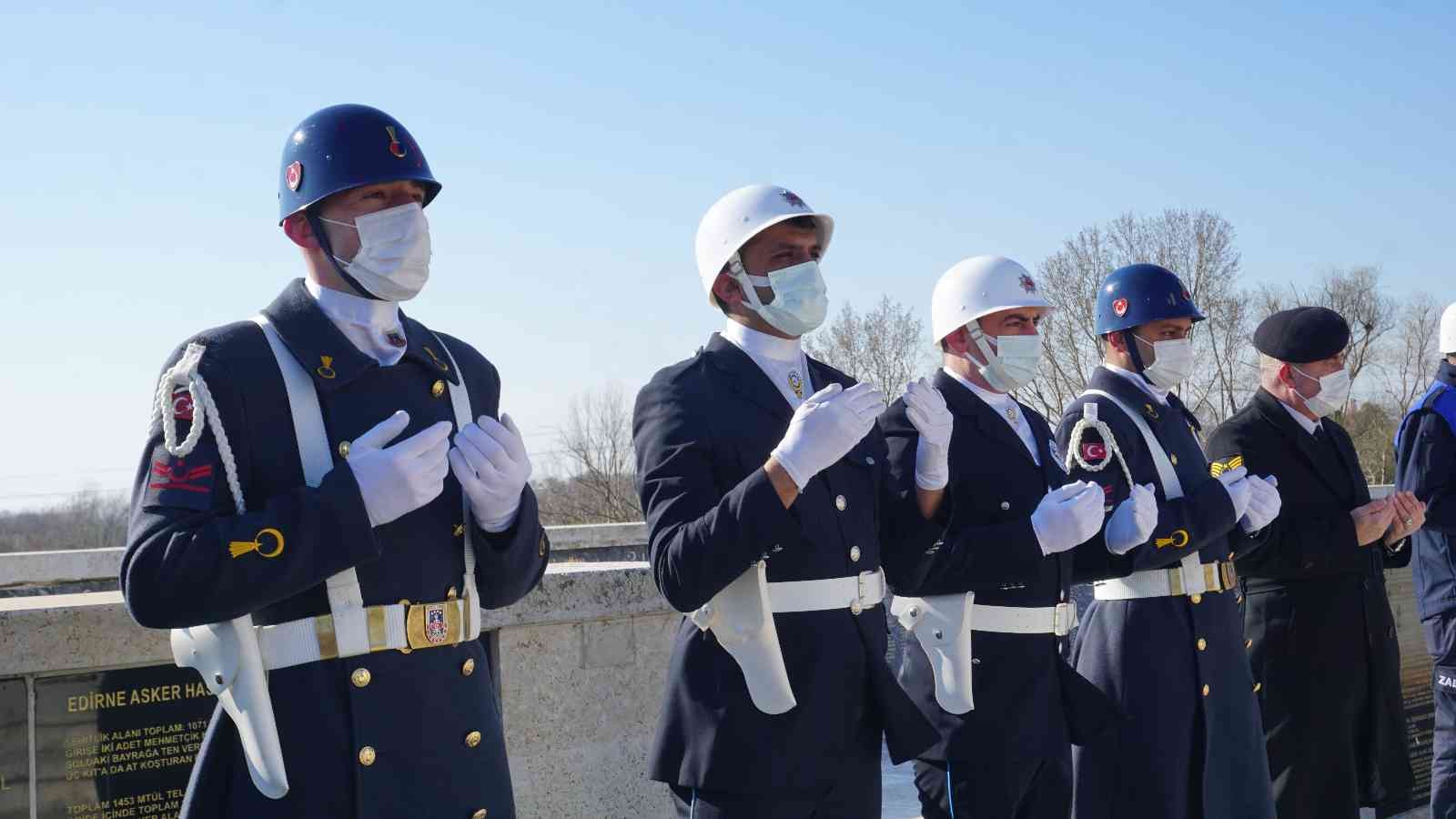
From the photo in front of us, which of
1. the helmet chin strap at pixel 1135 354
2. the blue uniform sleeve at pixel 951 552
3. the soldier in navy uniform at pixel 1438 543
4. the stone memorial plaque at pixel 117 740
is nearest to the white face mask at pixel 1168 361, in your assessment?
the helmet chin strap at pixel 1135 354

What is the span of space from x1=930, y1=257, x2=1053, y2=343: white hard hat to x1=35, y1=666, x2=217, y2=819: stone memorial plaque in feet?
9.63

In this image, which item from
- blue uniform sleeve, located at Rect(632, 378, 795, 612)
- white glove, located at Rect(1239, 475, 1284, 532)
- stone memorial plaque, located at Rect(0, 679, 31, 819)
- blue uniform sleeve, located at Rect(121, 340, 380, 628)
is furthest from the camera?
white glove, located at Rect(1239, 475, 1284, 532)

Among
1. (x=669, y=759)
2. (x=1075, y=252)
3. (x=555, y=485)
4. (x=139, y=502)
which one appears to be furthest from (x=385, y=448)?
(x=555, y=485)

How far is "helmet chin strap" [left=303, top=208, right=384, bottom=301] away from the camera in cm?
315

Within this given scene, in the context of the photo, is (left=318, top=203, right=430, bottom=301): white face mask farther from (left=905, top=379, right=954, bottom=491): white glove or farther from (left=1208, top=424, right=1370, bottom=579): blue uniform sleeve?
(left=1208, top=424, right=1370, bottom=579): blue uniform sleeve

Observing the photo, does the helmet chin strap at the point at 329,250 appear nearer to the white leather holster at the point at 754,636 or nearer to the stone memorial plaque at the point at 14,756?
the white leather holster at the point at 754,636

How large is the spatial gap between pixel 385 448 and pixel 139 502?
1.63 ft

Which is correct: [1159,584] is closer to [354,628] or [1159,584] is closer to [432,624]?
[432,624]

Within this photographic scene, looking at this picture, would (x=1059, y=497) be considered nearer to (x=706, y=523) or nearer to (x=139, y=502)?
(x=706, y=523)

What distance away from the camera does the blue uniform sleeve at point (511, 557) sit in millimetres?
3148

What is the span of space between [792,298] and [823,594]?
2.91ft

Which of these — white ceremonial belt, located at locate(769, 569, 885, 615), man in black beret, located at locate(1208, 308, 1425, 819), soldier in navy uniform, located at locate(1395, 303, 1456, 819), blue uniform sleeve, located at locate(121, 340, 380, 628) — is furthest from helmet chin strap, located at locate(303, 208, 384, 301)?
soldier in navy uniform, located at locate(1395, 303, 1456, 819)

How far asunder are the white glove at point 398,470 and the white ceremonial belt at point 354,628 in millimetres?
199

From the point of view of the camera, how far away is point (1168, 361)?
5934 mm
